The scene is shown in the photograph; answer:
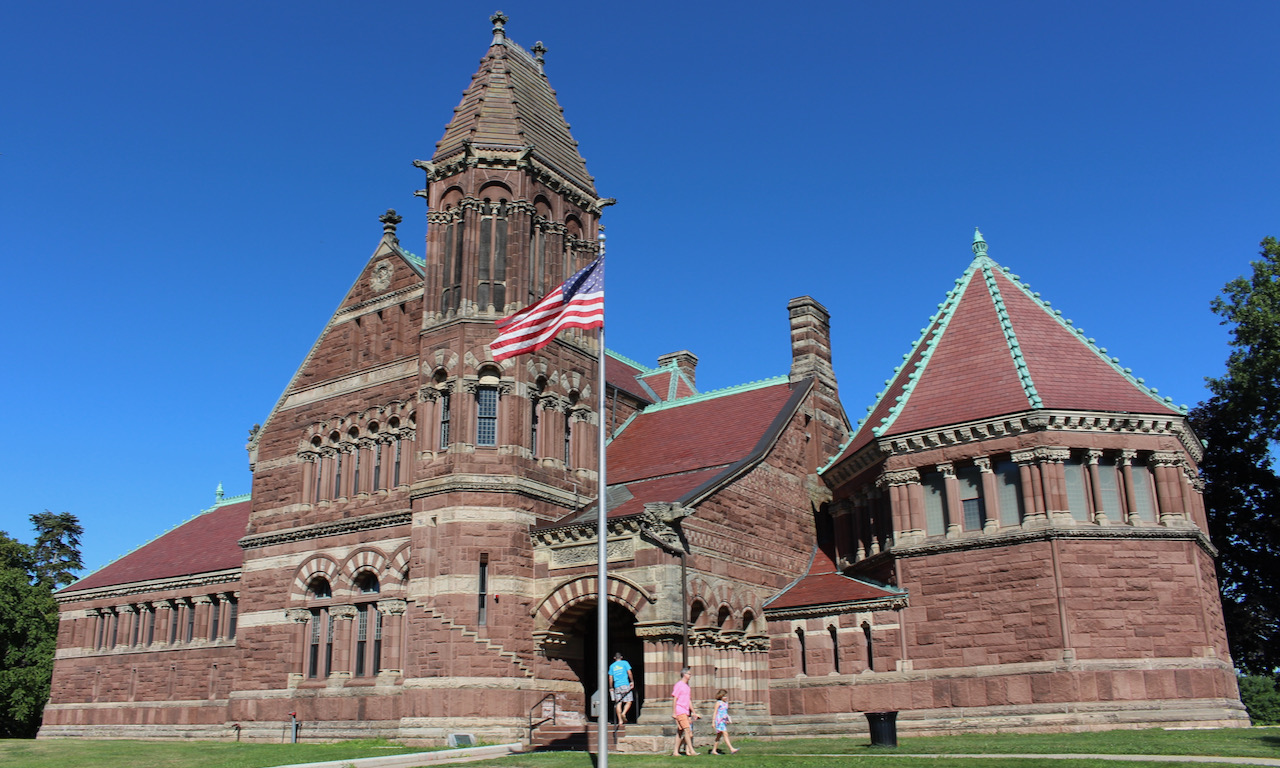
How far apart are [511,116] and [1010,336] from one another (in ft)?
49.6

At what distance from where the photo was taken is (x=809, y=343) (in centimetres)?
3375

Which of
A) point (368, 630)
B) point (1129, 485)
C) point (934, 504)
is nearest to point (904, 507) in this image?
point (934, 504)

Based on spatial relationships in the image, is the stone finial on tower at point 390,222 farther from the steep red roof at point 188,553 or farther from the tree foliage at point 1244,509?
the tree foliage at point 1244,509

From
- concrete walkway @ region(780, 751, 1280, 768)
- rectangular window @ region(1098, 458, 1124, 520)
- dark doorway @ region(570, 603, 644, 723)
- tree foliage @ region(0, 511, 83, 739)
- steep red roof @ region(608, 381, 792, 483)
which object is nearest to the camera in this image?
concrete walkway @ region(780, 751, 1280, 768)

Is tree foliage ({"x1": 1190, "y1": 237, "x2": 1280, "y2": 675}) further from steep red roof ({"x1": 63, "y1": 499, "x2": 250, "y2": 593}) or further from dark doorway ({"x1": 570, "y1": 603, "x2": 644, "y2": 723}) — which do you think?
steep red roof ({"x1": 63, "y1": 499, "x2": 250, "y2": 593})

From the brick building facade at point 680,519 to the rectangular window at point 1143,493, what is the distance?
56 mm

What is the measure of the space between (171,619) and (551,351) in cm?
2063

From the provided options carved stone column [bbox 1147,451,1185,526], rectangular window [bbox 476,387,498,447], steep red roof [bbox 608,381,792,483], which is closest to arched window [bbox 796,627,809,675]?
steep red roof [bbox 608,381,792,483]

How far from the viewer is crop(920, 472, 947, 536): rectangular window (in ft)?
86.9

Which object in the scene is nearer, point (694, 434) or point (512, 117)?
point (512, 117)

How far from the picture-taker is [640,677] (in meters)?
28.7

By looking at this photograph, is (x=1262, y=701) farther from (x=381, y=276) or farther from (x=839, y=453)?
(x=381, y=276)

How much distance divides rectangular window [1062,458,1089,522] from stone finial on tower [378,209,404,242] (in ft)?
67.5

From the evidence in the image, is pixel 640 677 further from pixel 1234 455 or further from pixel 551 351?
pixel 1234 455
